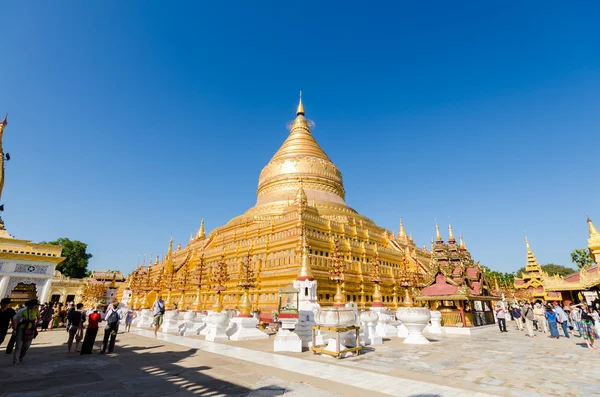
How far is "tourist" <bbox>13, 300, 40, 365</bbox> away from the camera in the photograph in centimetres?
795

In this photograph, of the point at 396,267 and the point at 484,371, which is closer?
the point at 484,371

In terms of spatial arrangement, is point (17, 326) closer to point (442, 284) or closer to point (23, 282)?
point (442, 284)

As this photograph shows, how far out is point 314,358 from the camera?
8.56 metres

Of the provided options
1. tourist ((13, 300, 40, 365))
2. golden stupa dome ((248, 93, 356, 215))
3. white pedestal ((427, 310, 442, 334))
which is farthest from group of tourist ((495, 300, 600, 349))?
golden stupa dome ((248, 93, 356, 215))

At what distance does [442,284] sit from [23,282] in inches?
1358

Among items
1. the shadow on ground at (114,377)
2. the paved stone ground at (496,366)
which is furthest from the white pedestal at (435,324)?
the shadow on ground at (114,377)

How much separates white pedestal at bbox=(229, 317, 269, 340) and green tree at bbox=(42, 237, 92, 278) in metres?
69.9

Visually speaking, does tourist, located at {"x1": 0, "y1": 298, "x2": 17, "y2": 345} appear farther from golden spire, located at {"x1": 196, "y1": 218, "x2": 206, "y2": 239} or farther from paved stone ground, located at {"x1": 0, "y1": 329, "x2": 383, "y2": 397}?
golden spire, located at {"x1": 196, "y1": 218, "x2": 206, "y2": 239}

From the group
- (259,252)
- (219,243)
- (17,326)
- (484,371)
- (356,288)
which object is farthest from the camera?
(219,243)

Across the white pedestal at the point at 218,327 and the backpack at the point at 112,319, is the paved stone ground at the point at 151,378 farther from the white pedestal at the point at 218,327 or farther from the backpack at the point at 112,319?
the white pedestal at the point at 218,327

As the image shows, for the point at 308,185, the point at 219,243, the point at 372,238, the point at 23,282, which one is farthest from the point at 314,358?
the point at 23,282

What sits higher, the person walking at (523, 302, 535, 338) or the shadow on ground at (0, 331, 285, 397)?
the person walking at (523, 302, 535, 338)

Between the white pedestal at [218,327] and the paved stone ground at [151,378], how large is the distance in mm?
3692

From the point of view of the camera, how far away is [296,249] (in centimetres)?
2338
